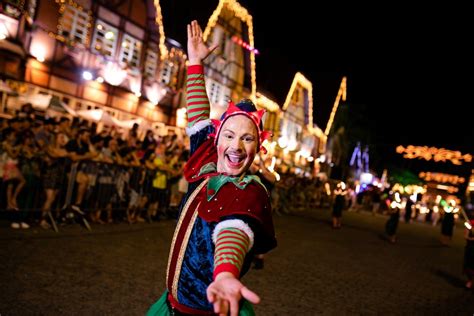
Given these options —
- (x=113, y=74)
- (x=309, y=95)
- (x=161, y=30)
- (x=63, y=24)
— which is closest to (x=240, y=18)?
(x=161, y=30)

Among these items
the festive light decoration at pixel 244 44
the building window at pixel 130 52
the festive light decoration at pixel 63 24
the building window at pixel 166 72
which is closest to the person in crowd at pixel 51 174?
the festive light decoration at pixel 63 24

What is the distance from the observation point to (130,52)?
1783 cm

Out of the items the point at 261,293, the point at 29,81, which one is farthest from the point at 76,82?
the point at 261,293

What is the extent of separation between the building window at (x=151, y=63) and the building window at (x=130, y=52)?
1.56ft

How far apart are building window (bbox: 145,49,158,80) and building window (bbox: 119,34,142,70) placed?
47cm

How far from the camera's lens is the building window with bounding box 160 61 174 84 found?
1948 cm

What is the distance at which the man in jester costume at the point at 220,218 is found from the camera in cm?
176

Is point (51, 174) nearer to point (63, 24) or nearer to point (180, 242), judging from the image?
point (180, 242)

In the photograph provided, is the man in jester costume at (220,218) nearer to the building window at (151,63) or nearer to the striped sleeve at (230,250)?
the striped sleeve at (230,250)

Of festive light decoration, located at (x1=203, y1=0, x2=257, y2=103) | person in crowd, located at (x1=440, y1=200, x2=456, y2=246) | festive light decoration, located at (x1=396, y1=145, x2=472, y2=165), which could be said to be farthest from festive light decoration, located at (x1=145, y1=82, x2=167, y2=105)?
festive light decoration, located at (x1=396, y1=145, x2=472, y2=165)

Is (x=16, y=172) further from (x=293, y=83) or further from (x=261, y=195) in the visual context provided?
(x=293, y=83)

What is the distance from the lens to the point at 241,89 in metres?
24.8

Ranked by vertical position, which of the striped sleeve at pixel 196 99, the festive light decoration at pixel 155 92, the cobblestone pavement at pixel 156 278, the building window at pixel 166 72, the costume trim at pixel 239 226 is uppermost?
the building window at pixel 166 72

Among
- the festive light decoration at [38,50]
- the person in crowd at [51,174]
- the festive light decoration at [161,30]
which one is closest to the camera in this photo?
the person in crowd at [51,174]
